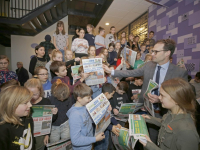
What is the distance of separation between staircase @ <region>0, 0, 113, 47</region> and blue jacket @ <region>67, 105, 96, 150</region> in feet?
15.4

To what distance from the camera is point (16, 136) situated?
101 centimetres

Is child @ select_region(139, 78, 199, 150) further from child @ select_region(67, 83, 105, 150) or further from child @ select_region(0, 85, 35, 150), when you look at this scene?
child @ select_region(0, 85, 35, 150)

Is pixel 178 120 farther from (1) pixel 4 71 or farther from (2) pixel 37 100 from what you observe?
(1) pixel 4 71

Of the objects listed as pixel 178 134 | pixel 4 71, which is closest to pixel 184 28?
pixel 178 134

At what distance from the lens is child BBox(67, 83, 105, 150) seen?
1220mm

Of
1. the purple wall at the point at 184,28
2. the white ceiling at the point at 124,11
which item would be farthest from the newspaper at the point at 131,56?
the white ceiling at the point at 124,11

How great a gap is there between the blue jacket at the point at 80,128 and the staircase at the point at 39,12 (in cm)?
469

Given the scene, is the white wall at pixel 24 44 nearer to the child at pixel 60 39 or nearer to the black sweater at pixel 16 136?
the child at pixel 60 39

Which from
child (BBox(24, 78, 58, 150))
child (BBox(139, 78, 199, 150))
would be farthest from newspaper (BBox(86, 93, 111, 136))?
child (BBox(24, 78, 58, 150))

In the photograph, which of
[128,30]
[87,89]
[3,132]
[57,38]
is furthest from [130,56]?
[128,30]

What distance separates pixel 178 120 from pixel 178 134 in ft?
0.43

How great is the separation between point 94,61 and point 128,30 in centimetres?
726

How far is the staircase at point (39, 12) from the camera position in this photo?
453 cm

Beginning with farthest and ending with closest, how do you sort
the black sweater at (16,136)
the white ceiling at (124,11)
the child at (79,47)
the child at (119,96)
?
the white ceiling at (124,11) < the child at (79,47) < the child at (119,96) < the black sweater at (16,136)
